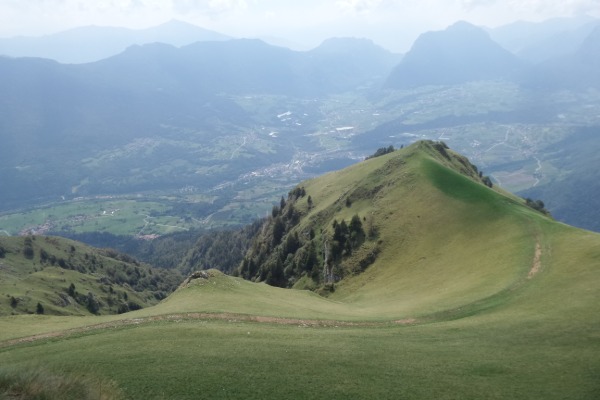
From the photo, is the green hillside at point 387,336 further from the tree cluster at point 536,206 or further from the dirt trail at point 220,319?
the tree cluster at point 536,206

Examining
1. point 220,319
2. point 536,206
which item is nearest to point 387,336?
point 220,319

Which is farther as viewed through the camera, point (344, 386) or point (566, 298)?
point (566, 298)

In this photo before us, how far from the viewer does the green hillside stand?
97.0ft

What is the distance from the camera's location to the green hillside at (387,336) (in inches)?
1164

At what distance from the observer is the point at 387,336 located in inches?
1614

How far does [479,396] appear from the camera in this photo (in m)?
28.8

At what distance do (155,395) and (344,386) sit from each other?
11855 mm

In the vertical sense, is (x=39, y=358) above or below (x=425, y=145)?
below

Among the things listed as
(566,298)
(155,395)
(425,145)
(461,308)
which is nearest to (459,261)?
(461,308)

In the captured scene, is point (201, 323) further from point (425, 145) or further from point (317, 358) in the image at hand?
point (425, 145)

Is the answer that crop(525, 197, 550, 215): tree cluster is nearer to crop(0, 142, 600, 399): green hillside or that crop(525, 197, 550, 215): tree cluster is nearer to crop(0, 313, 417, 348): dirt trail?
crop(0, 142, 600, 399): green hillside

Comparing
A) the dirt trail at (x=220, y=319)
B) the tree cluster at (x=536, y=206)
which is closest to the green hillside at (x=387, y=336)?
the dirt trail at (x=220, y=319)

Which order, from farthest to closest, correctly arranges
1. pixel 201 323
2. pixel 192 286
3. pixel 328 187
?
1. pixel 328 187
2. pixel 192 286
3. pixel 201 323

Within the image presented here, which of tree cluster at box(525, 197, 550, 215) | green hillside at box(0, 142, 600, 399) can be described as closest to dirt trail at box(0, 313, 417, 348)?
green hillside at box(0, 142, 600, 399)
